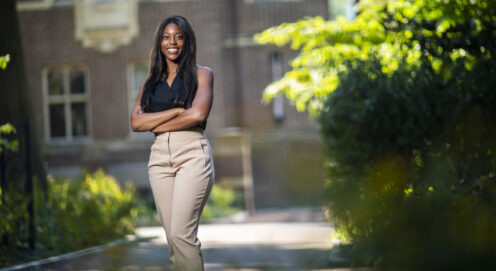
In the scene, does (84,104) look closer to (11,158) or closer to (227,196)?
(227,196)

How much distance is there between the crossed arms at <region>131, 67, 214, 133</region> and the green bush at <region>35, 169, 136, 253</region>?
19.2 ft

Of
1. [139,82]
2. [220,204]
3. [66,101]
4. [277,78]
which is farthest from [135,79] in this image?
[220,204]

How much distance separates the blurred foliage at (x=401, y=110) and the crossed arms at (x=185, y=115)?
42.0 inches

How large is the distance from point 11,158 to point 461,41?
627 cm

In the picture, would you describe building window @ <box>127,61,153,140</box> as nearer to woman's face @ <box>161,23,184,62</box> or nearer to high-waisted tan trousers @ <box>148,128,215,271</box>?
woman's face @ <box>161,23,184,62</box>

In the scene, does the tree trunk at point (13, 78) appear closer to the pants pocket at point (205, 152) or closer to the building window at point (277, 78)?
the pants pocket at point (205, 152)

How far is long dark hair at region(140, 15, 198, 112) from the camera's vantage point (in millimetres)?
4242

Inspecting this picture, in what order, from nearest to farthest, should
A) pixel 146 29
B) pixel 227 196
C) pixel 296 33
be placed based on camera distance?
pixel 296 33 < pixel 227 196 < pixel 146 29

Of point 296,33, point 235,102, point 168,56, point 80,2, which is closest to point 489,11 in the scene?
point 296,33

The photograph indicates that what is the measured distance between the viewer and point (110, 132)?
81.4 feet

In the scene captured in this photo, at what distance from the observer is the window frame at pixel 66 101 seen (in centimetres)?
2484

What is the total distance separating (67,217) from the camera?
1039 centimetres

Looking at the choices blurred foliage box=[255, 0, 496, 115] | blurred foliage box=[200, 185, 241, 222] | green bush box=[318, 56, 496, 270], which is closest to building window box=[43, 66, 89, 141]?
blurred foliage box=[200, 185, 241, 222]

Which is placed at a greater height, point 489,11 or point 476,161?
point 489,11
